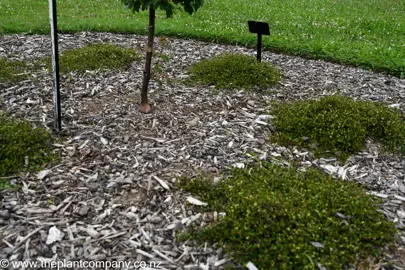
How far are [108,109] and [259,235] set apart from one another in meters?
2.50

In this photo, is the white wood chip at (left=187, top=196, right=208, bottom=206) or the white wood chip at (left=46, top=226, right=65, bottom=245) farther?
the white wood chip at (left=187, top=196, right=208, bottom=206)

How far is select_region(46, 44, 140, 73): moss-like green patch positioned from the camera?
5.69m

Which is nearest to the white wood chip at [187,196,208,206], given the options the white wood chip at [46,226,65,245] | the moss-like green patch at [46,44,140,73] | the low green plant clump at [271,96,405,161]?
the white wood chip at [46,226,65,245]

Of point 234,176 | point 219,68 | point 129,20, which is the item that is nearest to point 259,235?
point 234,176

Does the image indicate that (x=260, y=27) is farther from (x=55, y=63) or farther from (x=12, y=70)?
(x=12, y=70)

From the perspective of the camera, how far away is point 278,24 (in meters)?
8.67

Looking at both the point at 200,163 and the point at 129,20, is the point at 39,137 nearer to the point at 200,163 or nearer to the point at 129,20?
the point at 200,163

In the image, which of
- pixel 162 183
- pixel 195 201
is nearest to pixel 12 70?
pixel 162 183

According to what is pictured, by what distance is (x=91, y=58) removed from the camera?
591cm

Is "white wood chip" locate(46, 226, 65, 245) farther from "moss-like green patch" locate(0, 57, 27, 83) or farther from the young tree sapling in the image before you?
"moss-like green patch" locate(0, 57, 27, 83)

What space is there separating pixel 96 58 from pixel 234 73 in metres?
2.03

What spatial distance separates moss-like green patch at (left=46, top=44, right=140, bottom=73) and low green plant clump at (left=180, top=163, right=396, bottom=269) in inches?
116

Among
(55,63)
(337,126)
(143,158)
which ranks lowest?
(143,158)

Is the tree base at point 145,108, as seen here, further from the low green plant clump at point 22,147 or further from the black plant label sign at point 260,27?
the black plant label sign at point 260,27
